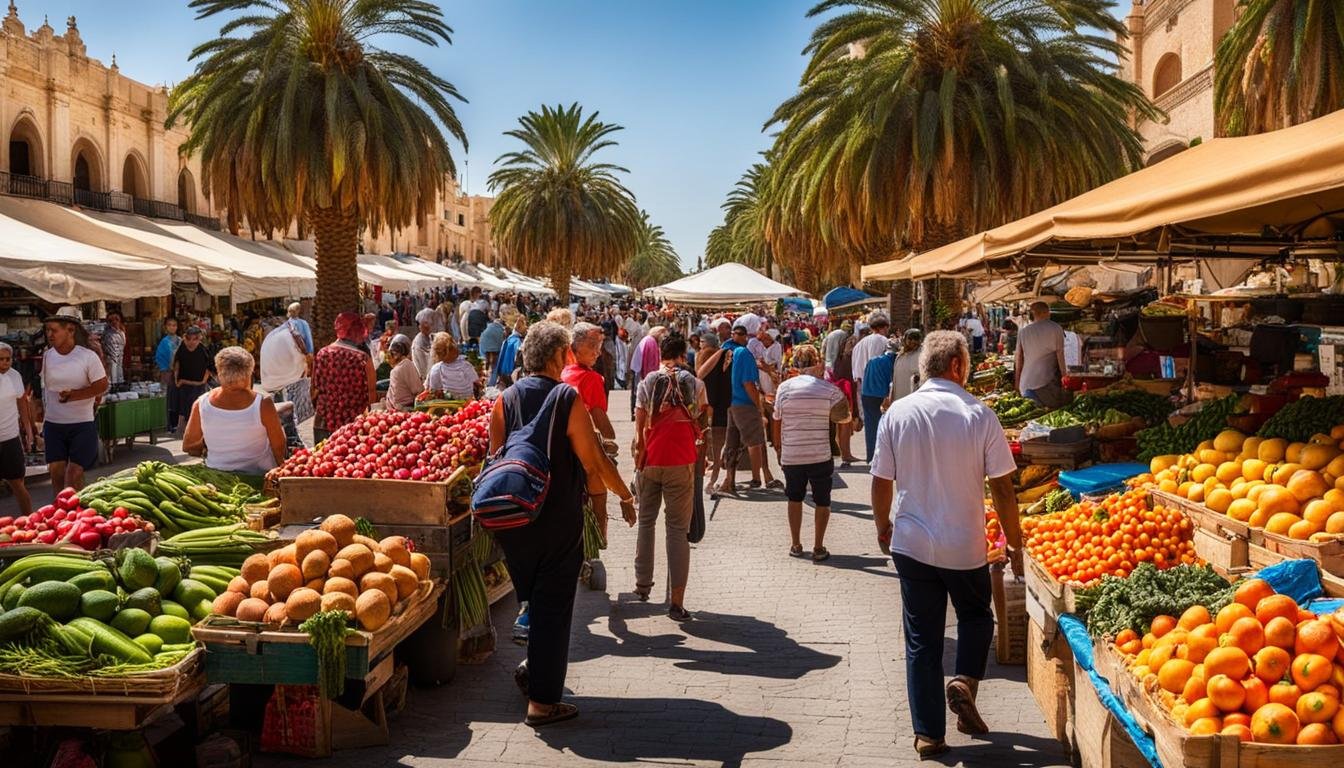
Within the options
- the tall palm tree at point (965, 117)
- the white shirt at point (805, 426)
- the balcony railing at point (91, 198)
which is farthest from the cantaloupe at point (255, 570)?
the balcony railing at point (91, 198)

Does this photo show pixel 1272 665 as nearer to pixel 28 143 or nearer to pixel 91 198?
pixel 28 143

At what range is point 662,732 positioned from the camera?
5.16 metres

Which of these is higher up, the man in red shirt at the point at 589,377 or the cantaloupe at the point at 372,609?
the man in red shirt at the point at 589,377

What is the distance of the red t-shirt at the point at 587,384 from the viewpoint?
734 centimetres

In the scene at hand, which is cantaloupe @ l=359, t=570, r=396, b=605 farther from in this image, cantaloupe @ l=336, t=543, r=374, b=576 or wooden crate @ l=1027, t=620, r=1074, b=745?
wooden crate @ l=1027, t=620, r=1074, b=745

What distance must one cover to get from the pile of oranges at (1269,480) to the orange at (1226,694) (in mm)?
1445

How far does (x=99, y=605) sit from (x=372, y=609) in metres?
1.13

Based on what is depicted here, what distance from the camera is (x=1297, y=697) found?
3521 mm

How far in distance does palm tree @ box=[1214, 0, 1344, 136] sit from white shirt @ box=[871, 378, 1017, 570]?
13.0 m

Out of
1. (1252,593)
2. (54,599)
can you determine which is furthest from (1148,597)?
(54,599)

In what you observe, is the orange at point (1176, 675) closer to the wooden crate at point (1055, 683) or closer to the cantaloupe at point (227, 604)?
the wooden crate at point (1055, 683)

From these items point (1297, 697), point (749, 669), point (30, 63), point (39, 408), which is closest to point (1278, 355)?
point (749, 669)

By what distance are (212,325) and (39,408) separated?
39.6 ft

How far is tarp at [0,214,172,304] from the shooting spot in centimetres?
1335
